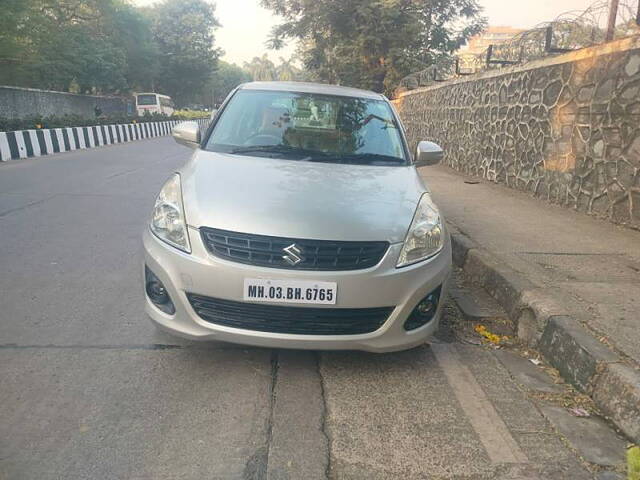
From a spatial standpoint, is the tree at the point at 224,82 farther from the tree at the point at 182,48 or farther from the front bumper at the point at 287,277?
the front bumper at the point at 287,277

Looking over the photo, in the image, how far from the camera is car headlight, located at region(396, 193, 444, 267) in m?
2.69

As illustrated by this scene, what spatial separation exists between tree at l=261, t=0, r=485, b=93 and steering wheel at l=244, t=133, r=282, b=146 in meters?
18.3

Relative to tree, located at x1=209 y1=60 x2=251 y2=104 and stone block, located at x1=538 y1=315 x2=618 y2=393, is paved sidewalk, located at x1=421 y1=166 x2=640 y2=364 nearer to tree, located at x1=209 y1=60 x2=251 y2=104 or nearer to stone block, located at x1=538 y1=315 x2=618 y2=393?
stone block, located at x1=538 y1=315 x2=618 y2=393

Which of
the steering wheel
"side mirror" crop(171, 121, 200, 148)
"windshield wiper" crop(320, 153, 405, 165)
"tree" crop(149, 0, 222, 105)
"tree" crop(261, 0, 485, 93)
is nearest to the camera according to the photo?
"windshield wiper" crop(320, 153, 405, 165)

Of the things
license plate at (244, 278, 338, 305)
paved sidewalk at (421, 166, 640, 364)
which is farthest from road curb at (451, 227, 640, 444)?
license plate at (244, 278, 338, 305)

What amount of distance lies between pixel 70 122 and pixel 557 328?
55.7 feet

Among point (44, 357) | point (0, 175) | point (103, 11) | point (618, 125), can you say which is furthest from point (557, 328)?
point (103, 11)

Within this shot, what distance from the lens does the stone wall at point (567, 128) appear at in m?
5.61

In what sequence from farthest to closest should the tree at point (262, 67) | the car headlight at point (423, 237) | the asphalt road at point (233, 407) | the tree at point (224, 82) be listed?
1. the tree at point (262, 67)
2. the tree at point (224, 82)
3. the car headlight at point (423, 237)
4. the asphalt road at point (233, 407)

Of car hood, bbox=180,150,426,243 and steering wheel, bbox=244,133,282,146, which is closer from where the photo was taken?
car hood, bbox=180,150,426,243

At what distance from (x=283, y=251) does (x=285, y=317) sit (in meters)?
0.34

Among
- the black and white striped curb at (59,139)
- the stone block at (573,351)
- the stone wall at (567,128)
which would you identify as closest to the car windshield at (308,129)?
the stone block at (573,351)

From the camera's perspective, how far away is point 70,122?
1639 cm

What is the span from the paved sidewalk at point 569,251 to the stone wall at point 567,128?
1.04ft
